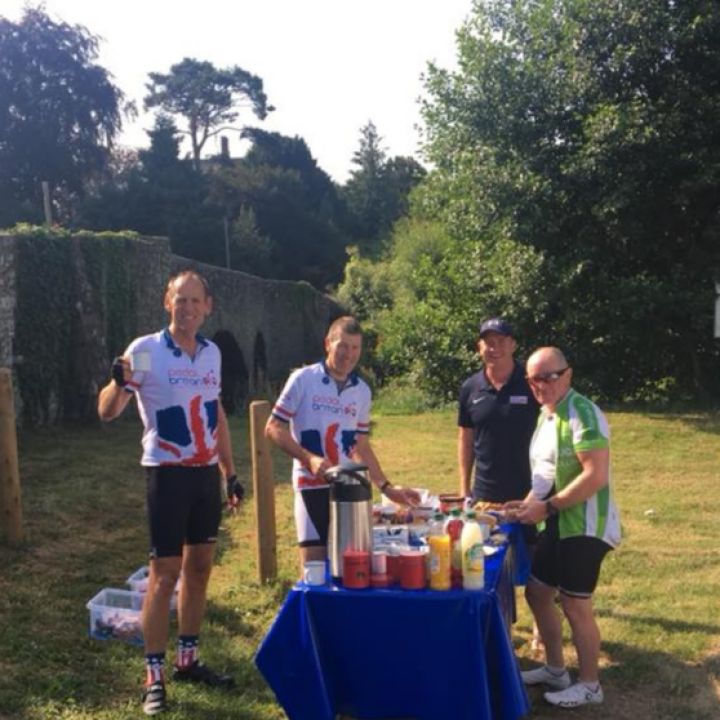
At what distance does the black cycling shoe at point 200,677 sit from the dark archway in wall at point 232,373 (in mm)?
16281

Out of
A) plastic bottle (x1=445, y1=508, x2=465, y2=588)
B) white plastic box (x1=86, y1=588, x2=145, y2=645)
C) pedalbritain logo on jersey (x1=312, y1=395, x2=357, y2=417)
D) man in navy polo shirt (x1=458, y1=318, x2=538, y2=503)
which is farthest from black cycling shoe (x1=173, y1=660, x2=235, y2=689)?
man in navy polo shirt (x1=458, y1=318, x2=538, y2=503)

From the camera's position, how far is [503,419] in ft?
14.2

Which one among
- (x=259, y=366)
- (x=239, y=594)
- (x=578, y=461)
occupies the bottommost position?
(x=239, y=594)

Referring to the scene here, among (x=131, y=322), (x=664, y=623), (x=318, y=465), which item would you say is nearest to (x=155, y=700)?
(x=318, y=465)

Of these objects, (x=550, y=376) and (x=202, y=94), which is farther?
(x=202, y=94)

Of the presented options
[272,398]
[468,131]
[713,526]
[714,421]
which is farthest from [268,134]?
[713,526]

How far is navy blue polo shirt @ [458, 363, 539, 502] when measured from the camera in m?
4.33

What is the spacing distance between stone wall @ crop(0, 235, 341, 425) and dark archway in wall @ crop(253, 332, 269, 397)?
1.1 inches

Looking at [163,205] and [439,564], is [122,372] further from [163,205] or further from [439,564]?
[163,205]

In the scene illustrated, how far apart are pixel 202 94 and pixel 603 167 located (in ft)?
136

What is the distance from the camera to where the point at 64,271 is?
12992 mm

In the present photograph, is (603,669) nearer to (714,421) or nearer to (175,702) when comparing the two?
(175,702)

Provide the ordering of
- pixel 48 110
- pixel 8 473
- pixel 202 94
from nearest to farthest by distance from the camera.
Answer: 1. pixel 8 473
2. pixel 48 110
3. pixel 202 94

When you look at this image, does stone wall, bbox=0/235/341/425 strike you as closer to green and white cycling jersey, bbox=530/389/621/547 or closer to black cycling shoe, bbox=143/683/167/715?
black cycling shoe, bbox=143/683/167/715
